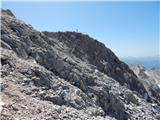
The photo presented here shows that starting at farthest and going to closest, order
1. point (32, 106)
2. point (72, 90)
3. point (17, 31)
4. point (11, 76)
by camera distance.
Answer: point (17, 31), point (72, 90), point (11, 76), point (32, 106)

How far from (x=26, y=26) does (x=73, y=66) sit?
16.3 feet

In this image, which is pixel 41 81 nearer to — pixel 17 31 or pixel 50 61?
pixel 50 61

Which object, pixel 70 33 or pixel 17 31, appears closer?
pixel 17 31

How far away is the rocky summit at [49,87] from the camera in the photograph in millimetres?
17047

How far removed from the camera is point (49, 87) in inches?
813

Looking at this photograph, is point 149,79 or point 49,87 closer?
point 49,87

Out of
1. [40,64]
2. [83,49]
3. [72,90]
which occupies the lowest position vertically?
[72,90]

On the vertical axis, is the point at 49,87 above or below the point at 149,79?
below

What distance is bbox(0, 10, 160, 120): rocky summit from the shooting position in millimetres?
17047

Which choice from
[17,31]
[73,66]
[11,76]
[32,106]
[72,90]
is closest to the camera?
[32,106]

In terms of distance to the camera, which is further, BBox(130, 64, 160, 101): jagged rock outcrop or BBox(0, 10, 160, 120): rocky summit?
BBox(130, 64, 160, 101): jagged rock outcrop

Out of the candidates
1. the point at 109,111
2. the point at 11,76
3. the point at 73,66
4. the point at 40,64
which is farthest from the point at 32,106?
the point at 73,66

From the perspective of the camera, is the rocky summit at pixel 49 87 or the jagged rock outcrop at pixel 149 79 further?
the jagged rock outcrop at pixel 149 79

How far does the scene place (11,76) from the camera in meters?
19.1
